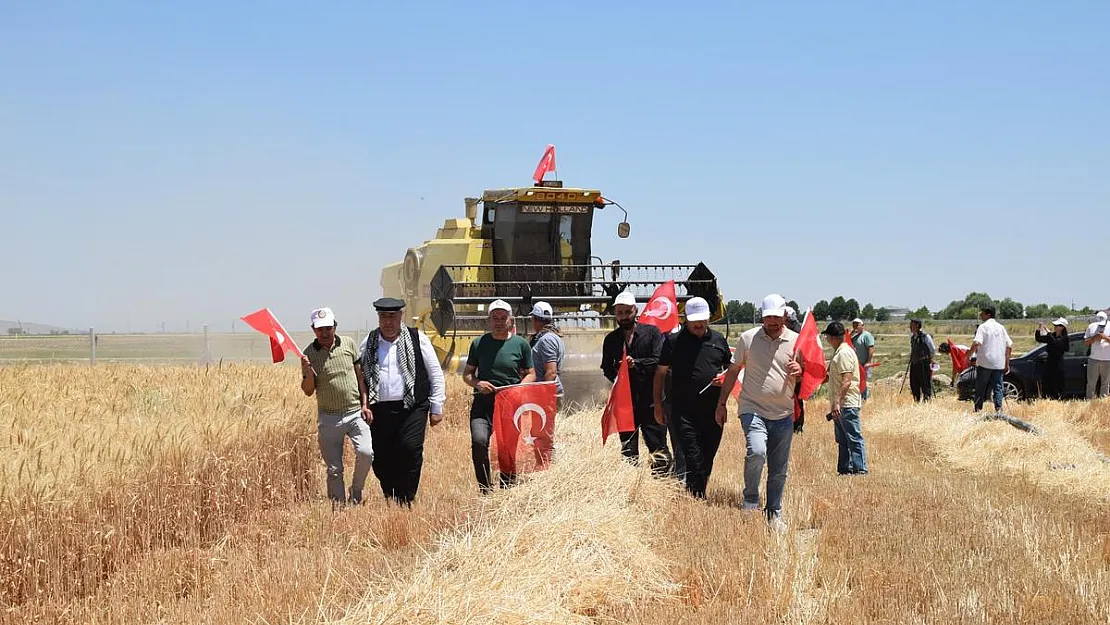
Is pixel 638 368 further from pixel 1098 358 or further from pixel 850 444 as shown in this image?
pixel 1098 358

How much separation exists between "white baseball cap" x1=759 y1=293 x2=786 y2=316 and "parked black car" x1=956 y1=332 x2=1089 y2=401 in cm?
1254

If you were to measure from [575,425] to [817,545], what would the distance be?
532cm

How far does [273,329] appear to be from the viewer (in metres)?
8.77

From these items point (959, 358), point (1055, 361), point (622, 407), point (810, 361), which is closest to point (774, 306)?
point (810, 361)

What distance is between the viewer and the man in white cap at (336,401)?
345 inches

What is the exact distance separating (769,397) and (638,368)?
1.58 m

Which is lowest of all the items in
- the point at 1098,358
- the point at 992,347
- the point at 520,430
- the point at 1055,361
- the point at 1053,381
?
the point at 1053,381

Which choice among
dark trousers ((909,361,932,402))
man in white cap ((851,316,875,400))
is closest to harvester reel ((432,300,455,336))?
man in white cap ((851,316,875,400))

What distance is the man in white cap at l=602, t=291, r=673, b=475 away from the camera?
10.1m

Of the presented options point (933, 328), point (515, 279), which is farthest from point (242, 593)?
point (933, 328)

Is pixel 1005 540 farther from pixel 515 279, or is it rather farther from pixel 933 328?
pixel 933 328

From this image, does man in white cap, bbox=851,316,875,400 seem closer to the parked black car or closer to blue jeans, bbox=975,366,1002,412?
the parked black car

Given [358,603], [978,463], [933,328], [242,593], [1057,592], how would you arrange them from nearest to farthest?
[358,603] < [242,593] < [1057,592] < [978,463] < [933,328]

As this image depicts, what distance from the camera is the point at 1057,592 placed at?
6281 millimetres
